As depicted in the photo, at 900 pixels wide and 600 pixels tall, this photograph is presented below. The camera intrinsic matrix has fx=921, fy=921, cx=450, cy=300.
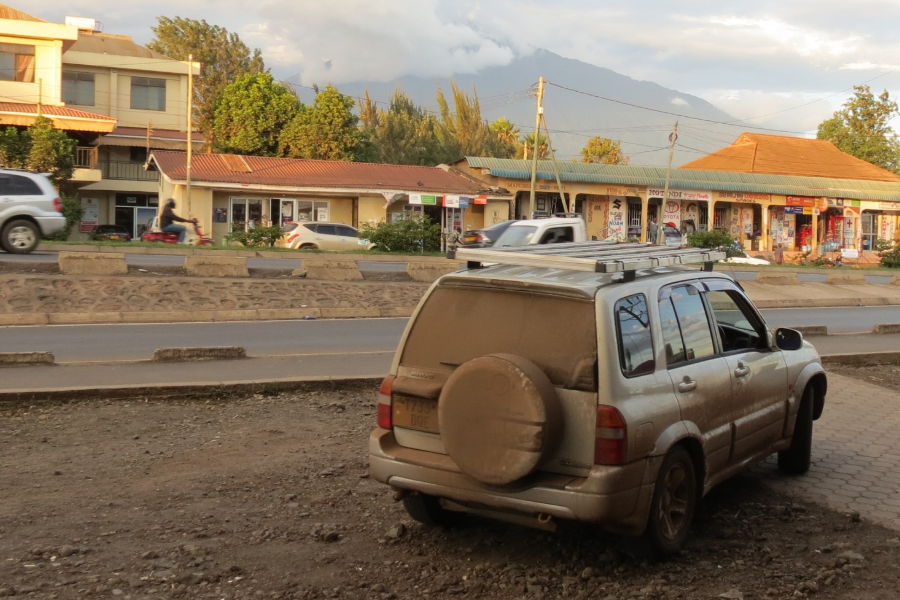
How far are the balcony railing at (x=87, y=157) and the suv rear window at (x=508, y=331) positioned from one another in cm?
4423

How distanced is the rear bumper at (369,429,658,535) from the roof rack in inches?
39.9

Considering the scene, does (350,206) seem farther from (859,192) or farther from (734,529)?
(734,529)

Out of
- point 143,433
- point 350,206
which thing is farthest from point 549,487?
point 350,206

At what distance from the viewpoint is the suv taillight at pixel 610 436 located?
429 cm

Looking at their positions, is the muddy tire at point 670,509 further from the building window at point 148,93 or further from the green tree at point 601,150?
the green tree at point 601,150

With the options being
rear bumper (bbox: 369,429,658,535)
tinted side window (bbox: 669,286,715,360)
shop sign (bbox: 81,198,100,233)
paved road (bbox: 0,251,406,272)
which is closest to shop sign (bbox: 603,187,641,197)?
paved road (bbox: 0,251,406,272)

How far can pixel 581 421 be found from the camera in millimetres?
4340

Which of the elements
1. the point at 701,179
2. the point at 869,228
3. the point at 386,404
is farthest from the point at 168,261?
the point at 869,228

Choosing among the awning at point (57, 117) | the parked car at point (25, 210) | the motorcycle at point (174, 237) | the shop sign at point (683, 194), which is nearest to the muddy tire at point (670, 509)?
the parked car at point (25, 210)

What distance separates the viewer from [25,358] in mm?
10648

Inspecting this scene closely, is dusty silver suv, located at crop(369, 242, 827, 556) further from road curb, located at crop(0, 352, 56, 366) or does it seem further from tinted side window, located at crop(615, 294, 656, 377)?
road curb, located at crop(0, 352, 56, 366)

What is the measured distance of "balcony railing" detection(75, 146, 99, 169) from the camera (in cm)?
4500

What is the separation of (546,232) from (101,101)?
1501 inches

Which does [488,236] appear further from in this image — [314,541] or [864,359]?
[314,541]
